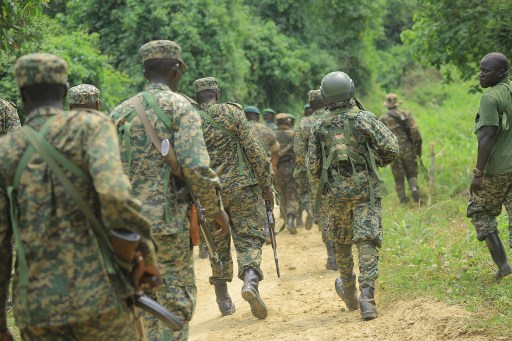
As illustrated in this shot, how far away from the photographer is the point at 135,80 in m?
16.4

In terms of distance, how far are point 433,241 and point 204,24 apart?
9768 mm

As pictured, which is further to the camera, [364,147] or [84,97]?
[84,97]

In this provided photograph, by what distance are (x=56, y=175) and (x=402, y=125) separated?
10.9 metres

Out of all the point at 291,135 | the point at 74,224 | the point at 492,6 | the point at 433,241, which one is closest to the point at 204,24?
the point at 291,135

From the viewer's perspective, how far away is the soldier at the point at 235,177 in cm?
732

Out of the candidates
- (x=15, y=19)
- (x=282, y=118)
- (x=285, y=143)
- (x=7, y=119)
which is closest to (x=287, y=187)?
(x=285, y=143)

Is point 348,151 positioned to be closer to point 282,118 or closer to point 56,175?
point 56,175

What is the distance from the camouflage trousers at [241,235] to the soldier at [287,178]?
520 centimetres

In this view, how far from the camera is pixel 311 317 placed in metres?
7.18

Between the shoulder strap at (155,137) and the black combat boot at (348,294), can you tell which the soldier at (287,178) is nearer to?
the black combat boot at (348,294)

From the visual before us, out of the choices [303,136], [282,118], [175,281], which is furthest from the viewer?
[282,118]

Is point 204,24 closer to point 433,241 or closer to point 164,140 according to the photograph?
point 433,241

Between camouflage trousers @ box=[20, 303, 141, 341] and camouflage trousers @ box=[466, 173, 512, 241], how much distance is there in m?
4.35

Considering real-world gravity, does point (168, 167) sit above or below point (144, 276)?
above
